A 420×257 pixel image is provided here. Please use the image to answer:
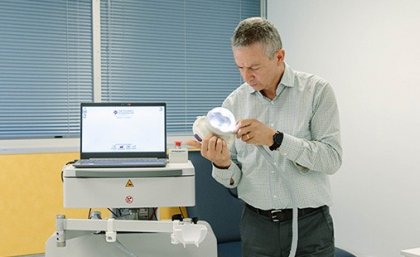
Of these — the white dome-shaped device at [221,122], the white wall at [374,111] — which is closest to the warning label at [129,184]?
the white dome-shaped device at [221,122]

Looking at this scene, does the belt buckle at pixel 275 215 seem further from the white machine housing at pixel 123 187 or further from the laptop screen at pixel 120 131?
the laptop screen at pixel 120 131

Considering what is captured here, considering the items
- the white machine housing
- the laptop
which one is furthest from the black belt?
the laptop

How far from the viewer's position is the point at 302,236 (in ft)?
4.74

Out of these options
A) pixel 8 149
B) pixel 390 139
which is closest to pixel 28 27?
pixel 8 149

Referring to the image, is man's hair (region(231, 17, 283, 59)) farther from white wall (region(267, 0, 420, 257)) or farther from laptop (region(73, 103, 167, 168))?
white wall (region(267, 0, 420, 257))

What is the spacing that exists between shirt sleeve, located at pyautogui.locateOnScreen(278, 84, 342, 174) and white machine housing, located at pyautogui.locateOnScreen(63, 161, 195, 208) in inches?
18.6

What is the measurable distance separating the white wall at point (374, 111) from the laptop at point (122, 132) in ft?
4.47

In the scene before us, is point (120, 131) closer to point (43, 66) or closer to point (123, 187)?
point (123, 187)

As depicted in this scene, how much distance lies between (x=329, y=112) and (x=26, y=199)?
7.20ft

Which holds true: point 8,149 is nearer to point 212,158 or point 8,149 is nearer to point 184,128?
point 184,128

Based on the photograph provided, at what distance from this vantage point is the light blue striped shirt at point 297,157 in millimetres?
1406

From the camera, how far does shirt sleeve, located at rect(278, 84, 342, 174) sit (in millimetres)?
1336

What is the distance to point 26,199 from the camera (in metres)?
2.90

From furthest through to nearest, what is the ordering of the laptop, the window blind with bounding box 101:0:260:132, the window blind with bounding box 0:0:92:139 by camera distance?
1. the window blind with bounding box 101:0:260:132
2. the window blind with bounding box 0:0:92:139
3. the laptop
